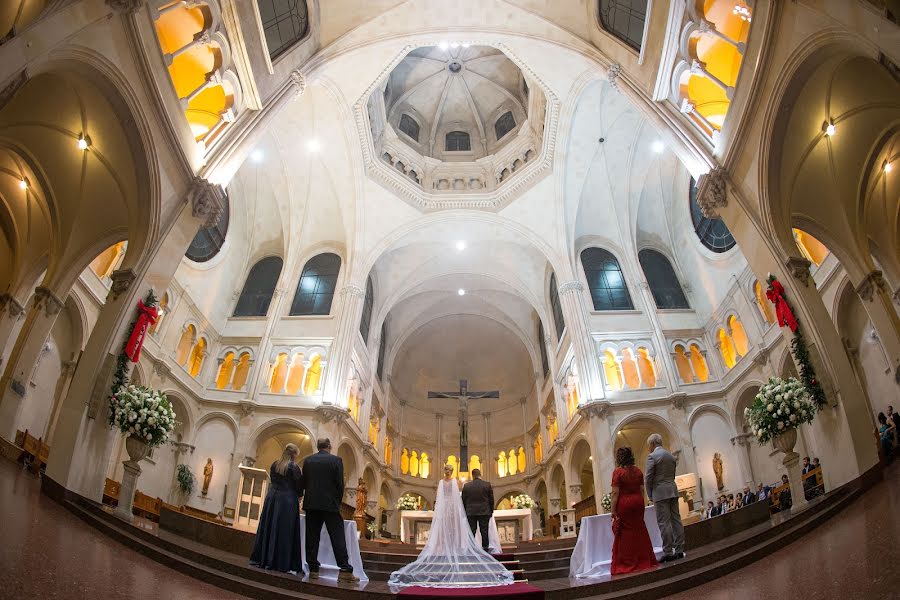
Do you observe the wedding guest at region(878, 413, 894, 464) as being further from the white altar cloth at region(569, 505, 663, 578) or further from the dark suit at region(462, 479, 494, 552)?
the dark suit at region(462, 479, 494, 552)

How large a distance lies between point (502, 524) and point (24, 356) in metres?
17.3

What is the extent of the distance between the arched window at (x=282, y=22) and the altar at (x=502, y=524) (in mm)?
13239

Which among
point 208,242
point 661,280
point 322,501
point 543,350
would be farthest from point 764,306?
point 208,242

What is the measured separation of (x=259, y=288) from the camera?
21656mm

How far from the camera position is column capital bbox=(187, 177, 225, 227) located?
10.5 metres

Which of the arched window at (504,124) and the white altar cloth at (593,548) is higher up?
the arched window at (504,124)

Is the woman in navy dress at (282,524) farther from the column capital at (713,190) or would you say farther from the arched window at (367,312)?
the arched window at (367,312)

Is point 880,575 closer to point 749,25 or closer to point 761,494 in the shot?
point 749,25

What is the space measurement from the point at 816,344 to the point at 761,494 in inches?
267

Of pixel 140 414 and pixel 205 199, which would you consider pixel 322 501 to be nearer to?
pixel 140 414

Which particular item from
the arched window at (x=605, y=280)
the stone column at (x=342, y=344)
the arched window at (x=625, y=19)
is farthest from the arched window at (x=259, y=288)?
the arched window at (x=625, y=19)

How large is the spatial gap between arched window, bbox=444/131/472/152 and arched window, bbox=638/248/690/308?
1027 centimetres

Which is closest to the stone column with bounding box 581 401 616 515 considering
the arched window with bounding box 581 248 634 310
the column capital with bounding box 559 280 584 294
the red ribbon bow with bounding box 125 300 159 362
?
the arched window with bounding box 581 248 634 310

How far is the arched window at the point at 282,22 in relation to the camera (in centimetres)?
1245
